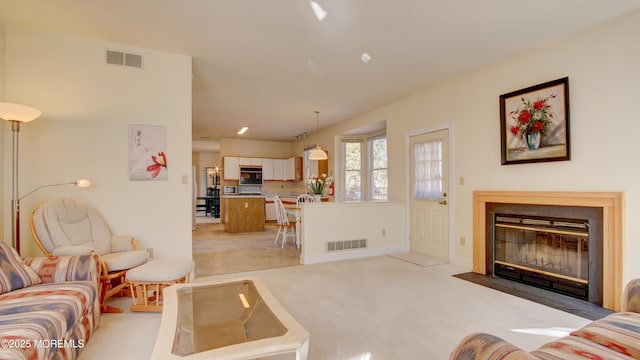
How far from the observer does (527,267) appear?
3.67 meters

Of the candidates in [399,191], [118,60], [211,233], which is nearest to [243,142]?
[211,233]

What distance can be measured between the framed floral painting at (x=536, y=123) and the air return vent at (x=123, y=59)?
4.23 meters

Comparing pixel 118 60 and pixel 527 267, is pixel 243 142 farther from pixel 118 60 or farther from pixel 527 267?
pixel 527 267

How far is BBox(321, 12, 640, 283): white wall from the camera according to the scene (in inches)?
111

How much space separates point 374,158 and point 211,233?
4.40 metres

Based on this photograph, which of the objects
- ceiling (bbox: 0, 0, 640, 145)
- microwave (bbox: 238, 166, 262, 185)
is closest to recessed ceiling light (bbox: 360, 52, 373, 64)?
ceiling (bbox: 0, 0, 640, 145)

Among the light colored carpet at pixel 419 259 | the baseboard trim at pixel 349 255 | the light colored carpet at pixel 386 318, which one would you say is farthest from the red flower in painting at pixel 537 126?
the baseboard trim at pixel 349 255

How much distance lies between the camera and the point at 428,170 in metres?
5.03

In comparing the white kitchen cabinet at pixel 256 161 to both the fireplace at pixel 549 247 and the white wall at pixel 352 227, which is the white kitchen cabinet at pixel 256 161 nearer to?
the white wall at pixel 352 227

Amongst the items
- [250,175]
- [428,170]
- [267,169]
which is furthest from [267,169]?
[428,170]

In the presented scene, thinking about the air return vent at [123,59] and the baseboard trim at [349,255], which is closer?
the air return vent at [123,59]

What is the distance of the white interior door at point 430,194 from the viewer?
474cm

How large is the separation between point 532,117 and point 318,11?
8.53 ft

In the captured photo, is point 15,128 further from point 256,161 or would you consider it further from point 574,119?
point 256,161
